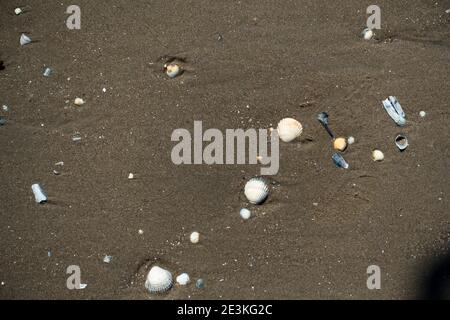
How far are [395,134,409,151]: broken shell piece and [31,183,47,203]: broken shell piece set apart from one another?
95.0 inches

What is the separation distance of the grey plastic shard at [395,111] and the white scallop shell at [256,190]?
97 cm

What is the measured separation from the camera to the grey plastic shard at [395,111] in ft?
8.84

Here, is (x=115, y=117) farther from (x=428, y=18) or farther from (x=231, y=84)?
(x=428, y=18)

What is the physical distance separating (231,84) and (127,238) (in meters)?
1.26

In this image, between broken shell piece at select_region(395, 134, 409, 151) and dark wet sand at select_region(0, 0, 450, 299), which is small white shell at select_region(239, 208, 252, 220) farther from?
broken shell piece at select_region(395, 134, 409, 151)

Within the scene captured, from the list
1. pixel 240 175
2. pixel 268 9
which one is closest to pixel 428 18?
pixel 268 9

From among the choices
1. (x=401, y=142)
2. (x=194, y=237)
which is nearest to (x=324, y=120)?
(x=401, y=142)

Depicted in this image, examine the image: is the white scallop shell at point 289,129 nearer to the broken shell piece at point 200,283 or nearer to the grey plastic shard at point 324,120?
the grey plastic shard at point 324,120

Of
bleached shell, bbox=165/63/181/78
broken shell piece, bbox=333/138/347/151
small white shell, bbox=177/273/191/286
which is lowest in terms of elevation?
small white shell, bbox=177/273/191/286

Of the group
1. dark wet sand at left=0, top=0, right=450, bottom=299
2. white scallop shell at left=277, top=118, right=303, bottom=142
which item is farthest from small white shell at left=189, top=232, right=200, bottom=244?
white scallop shell at left=277, top=118, right=303, bottom=142

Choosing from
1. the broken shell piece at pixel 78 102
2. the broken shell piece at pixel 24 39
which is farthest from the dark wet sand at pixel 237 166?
the broken shell piece at pixel 24 39

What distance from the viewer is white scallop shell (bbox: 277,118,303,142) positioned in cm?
266

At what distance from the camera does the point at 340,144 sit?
266 cm

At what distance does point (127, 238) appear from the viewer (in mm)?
2709
